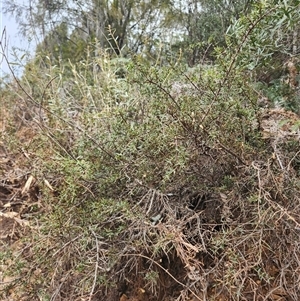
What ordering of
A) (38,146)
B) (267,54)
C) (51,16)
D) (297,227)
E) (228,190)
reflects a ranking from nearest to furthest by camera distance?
1. (297,227)
2. (228,190)
3. (267,54)
4. (38,146)
5. (51,16)

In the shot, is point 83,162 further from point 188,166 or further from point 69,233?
point 188,166

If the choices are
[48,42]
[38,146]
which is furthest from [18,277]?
[48,42]

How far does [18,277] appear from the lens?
1.39 metres

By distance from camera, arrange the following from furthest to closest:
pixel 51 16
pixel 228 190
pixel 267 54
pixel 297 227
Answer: pixel 51 16, pixel 267 54, pixel 228 190, pixel 297 227

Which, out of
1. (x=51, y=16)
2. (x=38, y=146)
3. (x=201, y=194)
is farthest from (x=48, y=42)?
(x=201, y=194)

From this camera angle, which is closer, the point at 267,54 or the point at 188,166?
the point at 188,166

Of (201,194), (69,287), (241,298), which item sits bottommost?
(241,298)

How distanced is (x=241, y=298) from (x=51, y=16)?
3304 millimetres

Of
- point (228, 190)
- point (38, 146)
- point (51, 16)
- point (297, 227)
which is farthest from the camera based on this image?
point (51, 16)

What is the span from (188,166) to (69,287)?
25.1 inches

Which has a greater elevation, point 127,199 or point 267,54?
point 267,54

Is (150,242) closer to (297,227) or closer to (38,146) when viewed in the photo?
(297,227)

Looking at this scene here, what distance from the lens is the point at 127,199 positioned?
4.39ft

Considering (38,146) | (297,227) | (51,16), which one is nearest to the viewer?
(297,227)
